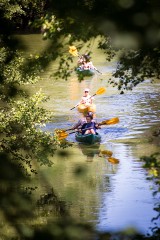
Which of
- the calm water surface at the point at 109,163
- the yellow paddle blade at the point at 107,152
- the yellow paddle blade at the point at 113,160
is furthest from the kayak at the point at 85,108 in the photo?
the yellow paddle blade at the point at 113,160

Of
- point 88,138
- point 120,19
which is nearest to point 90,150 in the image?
point 88,138

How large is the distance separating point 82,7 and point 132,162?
13421mm

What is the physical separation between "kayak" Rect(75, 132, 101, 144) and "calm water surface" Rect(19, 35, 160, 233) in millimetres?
245

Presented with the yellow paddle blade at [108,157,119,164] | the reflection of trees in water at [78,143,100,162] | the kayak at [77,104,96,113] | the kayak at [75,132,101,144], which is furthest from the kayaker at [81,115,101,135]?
the yellow paddle blade at [108,157,119,164]

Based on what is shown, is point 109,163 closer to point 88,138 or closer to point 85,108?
point 88,138

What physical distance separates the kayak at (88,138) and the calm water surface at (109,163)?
0.80ft

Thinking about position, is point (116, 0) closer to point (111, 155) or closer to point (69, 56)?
point (69, 56)

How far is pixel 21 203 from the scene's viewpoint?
11.2 feet

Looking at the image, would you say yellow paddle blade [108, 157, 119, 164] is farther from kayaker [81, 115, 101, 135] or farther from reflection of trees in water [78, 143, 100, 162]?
kayaker [81, 115, 101, 135]

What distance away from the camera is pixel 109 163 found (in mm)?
16406

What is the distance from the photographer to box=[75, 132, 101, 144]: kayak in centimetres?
1902

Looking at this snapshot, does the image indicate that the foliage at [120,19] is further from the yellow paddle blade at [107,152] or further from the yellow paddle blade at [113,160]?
the yellow paddle blade at [107,152]

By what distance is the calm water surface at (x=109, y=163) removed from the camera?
38.3 ft

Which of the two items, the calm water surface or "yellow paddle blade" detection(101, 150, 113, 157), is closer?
the calm water surface
